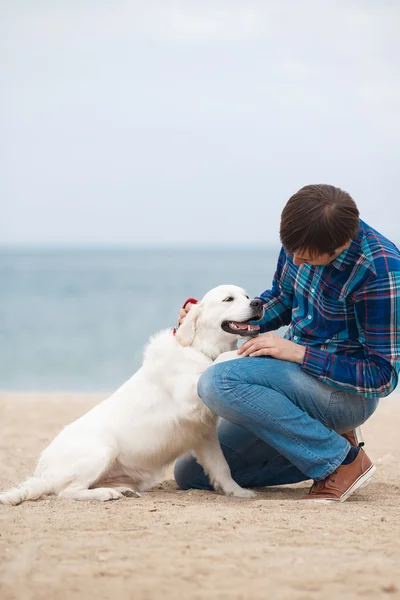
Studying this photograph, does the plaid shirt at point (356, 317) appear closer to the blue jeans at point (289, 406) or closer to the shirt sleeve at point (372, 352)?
the shirt sleeve at point (372, 352)

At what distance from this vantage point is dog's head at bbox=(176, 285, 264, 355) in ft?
14.2

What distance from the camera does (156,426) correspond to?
4.16 metres

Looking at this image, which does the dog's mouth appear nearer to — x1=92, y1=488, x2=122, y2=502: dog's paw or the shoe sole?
the shoe sole

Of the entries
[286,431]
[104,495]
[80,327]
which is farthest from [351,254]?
[80,327]

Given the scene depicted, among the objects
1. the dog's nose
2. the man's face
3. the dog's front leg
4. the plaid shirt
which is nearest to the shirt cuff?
the plaid shirt

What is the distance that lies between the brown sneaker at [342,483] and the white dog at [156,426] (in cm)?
50

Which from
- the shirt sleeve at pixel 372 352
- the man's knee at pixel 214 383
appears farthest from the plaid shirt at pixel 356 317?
the man's knee at pixel 214 383

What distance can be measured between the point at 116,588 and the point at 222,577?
1.17 ft

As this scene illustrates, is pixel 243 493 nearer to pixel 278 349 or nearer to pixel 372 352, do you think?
pixel 278 349

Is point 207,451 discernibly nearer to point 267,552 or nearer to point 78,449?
point 78,449

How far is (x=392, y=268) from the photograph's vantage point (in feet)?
11.5

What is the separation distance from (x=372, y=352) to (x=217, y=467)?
1174 mm

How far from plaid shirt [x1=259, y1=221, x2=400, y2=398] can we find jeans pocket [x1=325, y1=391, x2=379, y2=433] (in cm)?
9

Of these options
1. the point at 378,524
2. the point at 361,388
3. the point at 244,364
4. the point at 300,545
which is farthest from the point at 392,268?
the point at 300,545
